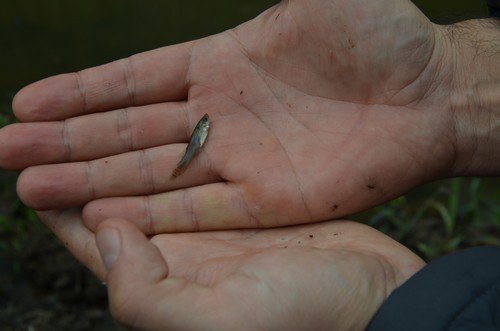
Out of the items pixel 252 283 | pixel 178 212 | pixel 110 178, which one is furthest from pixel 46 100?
pixel 252 283

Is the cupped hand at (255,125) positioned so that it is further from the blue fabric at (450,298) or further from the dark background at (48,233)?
the dark background at (48,233)

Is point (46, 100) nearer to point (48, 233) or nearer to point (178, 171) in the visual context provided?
point (178, 171)

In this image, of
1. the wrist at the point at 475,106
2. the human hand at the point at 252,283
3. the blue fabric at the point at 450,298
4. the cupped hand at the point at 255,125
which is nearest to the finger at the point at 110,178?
the cupped hand at the point at 255,125

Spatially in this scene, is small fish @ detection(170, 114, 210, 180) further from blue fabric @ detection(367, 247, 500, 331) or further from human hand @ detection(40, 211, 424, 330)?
blue fabric @ detection(367, 247, 500, 331)

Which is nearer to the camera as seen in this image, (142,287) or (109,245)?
(142,287)

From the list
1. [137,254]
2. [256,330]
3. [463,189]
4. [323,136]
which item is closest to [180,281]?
[137,254]

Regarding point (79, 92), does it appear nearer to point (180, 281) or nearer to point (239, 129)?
point (239, 129)
